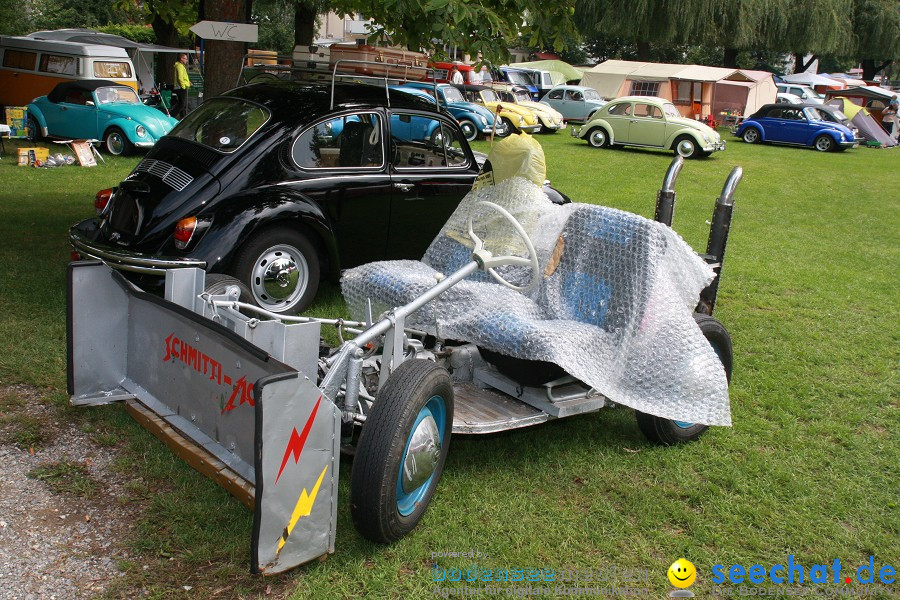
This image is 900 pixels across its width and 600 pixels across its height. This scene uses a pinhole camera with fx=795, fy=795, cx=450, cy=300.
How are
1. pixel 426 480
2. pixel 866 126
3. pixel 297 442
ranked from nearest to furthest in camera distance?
pixel 297 442
pixel 426 480
pixel 866 126

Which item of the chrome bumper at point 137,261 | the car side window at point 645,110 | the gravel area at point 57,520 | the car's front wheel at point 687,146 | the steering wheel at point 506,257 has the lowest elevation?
the gravel area at point 57,520

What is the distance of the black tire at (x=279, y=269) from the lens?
6008 millimetres

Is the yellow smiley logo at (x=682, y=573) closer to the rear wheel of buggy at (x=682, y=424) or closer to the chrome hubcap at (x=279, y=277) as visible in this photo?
the rear wheel of buggy at (x=682, y=424)

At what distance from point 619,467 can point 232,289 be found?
2.34m

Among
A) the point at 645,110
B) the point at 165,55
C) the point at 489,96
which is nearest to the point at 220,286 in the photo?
the point at 645,110

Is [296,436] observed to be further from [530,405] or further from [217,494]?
[530,405]

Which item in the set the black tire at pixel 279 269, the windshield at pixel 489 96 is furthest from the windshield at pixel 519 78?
the black tire at pixel 279 269

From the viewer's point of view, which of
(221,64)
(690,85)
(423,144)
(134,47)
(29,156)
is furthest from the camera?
(690,85)

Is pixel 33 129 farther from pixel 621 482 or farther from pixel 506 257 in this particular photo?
pixel 621 482

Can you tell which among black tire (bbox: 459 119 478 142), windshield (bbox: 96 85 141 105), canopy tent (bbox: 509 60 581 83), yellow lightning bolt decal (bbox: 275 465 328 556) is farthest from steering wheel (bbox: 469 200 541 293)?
canopy tent (bbox: 509 60 581 83)

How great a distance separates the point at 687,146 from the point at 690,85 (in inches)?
441

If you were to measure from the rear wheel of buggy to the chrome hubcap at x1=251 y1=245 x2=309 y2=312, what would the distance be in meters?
2.98

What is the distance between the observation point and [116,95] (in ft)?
50.6

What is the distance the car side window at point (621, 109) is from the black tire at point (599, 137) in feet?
2.13
